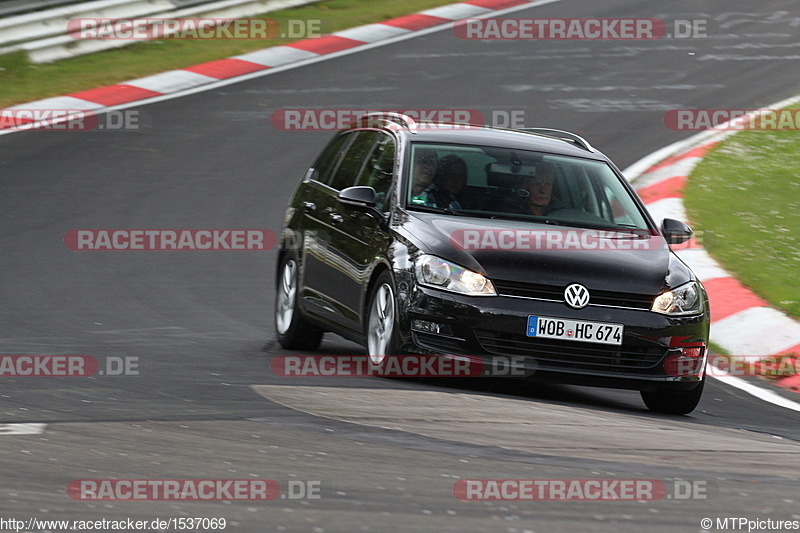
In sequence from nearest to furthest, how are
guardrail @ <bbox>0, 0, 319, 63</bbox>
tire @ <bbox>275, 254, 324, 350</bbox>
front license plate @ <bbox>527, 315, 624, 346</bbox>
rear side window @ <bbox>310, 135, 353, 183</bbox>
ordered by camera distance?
front license plate @ <bbox>527, 315, 624, 346</bbox> → tire @ <bbox>275, 254, 324, 350</bbox> → rear side window @ <bbox>310, 135, 353, 183</bbox> → guardrail @ <bbox>0, 0, 319, 63</bbox>

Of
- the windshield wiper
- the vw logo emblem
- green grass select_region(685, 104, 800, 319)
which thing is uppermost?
the windshield wiper

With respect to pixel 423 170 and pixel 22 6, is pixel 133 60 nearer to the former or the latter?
pixel 22 6

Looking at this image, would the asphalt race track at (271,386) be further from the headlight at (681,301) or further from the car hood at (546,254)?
the car hood at (546,254)

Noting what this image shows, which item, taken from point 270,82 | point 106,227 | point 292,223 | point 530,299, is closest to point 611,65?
point 270,82

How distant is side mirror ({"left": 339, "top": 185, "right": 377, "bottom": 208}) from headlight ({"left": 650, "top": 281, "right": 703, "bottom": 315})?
1.83 metres

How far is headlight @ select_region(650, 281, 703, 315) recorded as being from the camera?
831 cm

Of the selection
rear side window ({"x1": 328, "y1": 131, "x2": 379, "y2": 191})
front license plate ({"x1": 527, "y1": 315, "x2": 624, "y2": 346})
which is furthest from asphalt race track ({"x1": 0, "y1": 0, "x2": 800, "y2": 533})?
rear side window ({"x1": 328, "y1": 131, "x2": 379, "y2": 191})

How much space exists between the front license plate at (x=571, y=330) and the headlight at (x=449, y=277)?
29cm

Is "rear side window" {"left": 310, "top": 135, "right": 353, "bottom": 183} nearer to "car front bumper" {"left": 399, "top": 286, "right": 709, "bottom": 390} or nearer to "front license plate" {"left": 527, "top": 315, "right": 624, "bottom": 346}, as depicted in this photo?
"car front bumper" {"left": 399, "top": 286, "right": 709, "bottom": 390}

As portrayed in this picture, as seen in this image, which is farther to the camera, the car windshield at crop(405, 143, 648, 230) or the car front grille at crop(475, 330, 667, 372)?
the car windshield at crop(405, 143, 648, 230)

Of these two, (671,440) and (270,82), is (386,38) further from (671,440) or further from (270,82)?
(671,440)

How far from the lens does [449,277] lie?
323 inches

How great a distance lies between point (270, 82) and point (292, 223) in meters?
9.67

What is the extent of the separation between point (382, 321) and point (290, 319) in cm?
173
